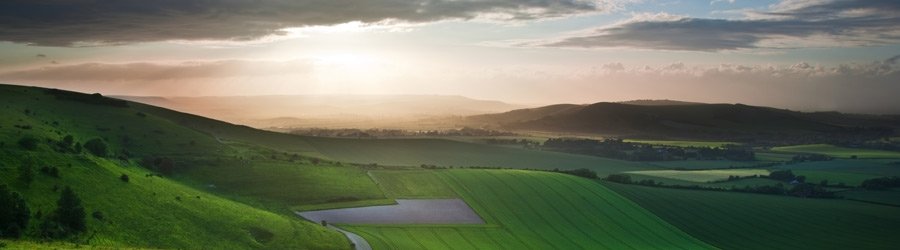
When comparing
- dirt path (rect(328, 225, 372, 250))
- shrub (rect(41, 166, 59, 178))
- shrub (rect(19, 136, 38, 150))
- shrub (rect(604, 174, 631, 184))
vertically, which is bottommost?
shrub (rect(604, 174, 631, 184))

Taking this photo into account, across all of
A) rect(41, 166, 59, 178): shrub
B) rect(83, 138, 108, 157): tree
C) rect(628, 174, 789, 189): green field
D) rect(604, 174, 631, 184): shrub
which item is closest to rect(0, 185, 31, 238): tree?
rect(41, 166, 59, 178): shrub

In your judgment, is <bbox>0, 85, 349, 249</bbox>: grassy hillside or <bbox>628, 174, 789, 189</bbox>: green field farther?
<bbox>628, 174, 789, 189</bbox>: green field

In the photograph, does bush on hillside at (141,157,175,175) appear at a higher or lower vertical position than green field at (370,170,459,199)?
higher

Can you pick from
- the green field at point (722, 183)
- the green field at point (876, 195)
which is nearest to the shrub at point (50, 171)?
the green field at point (722, 183)

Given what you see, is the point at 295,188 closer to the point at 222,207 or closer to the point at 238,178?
the point at 238,178

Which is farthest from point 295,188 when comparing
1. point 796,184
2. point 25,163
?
point 796,184

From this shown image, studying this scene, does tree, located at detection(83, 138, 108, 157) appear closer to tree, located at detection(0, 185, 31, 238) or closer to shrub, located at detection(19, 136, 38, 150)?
shrub, located at detection(19, 136, 38, 150)
